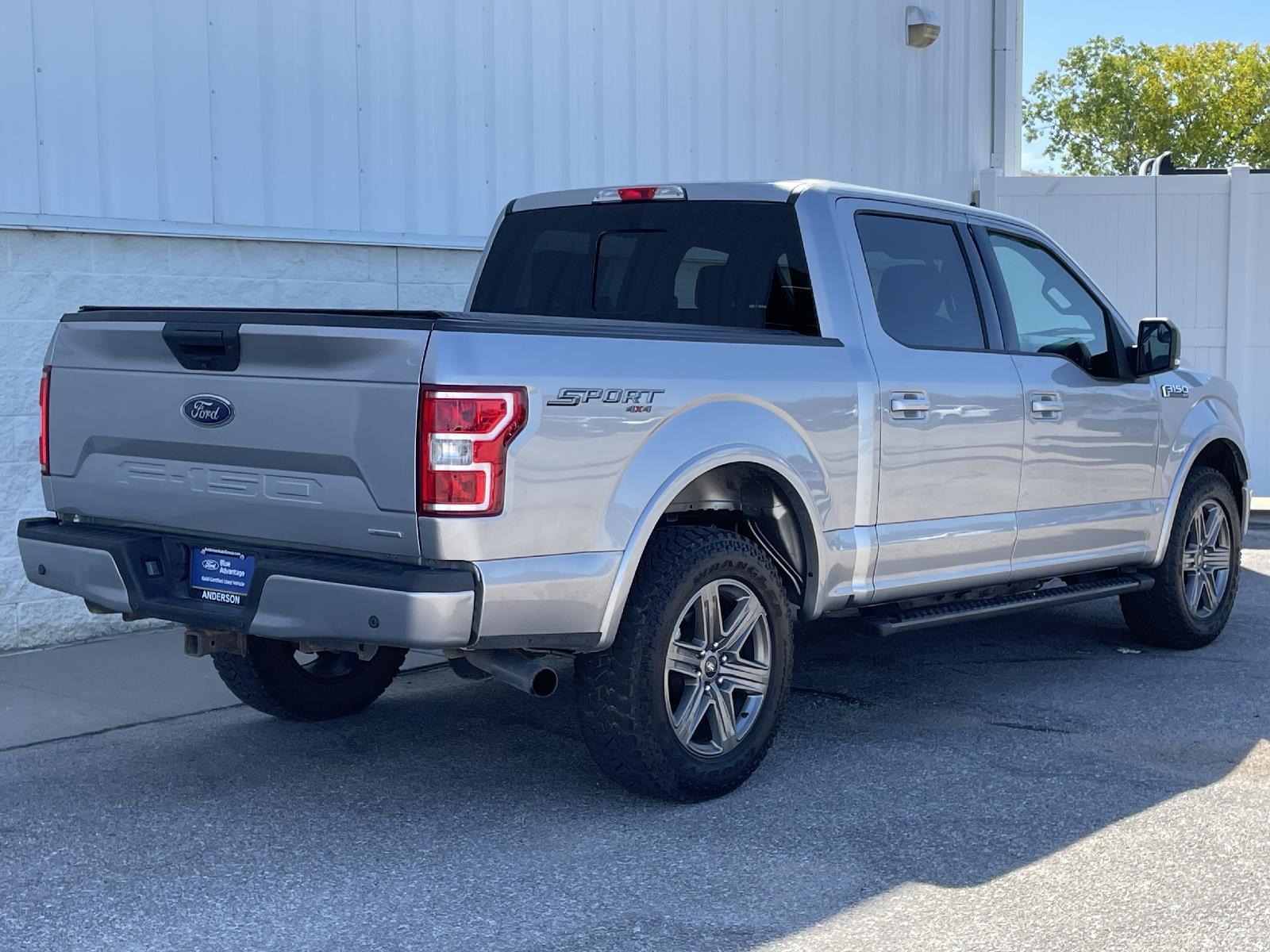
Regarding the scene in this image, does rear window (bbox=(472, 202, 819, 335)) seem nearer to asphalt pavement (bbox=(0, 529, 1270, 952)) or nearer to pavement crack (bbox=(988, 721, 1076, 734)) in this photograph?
asphalt pavement (bbox=(0, 529, 1270, 952))

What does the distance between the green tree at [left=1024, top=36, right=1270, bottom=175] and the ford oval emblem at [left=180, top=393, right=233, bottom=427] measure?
2518 inches

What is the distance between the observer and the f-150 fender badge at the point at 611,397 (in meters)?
4.36

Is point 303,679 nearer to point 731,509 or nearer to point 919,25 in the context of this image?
point 731,509

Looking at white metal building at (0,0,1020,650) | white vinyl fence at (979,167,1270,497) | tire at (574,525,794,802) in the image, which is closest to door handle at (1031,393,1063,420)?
tire at (574,525,794,802)

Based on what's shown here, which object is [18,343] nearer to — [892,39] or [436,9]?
[436,9]

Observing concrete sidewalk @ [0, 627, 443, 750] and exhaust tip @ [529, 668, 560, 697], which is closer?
exhaust tip @ [529, 668, 560, 697]

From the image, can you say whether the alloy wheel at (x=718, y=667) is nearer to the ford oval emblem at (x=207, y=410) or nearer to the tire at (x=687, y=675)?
the tire at (x=687, y=675)

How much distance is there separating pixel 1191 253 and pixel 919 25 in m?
3.22

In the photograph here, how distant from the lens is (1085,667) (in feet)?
23.4

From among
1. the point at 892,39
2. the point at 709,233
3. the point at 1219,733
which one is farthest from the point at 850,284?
A: the point at 892,39

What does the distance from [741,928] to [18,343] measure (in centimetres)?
502

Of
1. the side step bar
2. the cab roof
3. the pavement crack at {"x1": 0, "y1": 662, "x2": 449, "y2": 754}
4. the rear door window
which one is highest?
the cab roof

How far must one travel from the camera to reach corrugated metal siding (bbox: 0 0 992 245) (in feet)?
24.3

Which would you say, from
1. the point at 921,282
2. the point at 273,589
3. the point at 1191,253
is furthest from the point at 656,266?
the point at 1191,253
